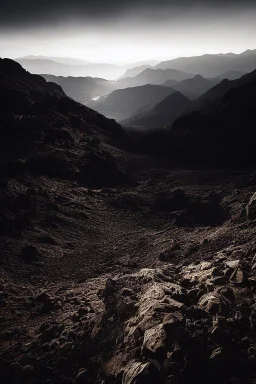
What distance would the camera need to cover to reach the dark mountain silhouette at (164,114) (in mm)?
152625

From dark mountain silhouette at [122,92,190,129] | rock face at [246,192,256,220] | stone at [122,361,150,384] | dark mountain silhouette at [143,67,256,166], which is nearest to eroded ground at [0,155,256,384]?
stone at [122,361,150,384]

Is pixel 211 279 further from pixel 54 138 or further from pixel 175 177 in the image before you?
pixel 54 138

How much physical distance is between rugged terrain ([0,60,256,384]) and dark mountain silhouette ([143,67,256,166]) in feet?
27.5

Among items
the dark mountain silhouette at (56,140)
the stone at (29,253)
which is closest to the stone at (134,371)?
the stone at (29,253)

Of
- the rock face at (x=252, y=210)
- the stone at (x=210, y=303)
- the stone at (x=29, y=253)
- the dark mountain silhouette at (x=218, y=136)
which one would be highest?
the dark mountain silhouette at (x=218, y=136)

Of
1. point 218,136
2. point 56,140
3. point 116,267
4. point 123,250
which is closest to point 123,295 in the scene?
point 116,267

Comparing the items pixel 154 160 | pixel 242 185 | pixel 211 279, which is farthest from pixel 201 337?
pixel 154 160

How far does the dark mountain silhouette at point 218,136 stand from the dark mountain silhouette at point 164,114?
207 ft

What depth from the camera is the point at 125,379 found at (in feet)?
37.3

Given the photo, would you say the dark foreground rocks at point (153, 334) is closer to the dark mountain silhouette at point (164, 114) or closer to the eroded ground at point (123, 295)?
the eroded ground at point (123, 295)

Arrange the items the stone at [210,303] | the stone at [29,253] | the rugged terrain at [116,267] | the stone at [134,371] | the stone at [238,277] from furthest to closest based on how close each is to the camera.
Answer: the stone at [29,253]
the stone at [238,277]
the stone at [210,303]
the rugged terrain at [116,267]
the stone at [134,371]

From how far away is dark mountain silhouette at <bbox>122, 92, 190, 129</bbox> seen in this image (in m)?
153

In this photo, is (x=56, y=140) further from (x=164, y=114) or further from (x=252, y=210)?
(x=164, y=114)

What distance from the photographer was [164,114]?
6417 inches
